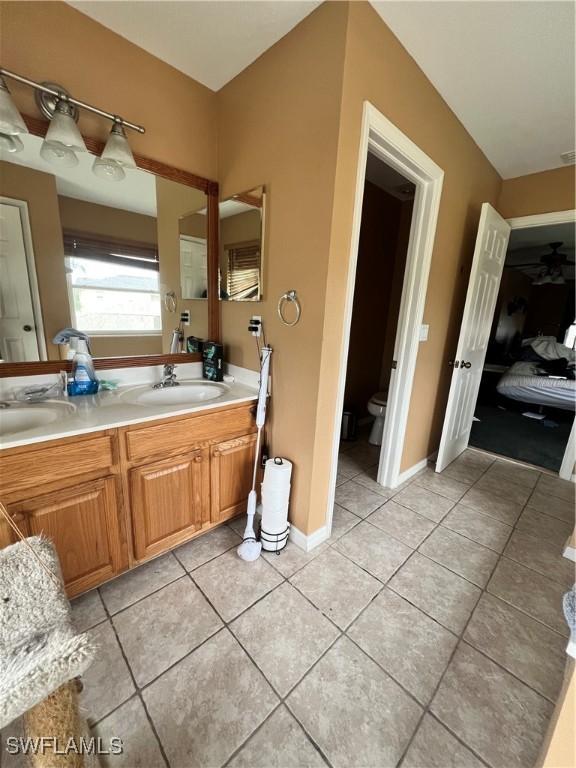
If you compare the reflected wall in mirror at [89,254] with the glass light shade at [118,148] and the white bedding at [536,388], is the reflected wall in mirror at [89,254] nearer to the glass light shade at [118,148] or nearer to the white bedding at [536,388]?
the glass light shade at [118,148]

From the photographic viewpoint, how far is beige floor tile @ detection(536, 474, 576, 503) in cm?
236

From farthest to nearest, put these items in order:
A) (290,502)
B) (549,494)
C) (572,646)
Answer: (549,494) < (290,502) < (572,646)

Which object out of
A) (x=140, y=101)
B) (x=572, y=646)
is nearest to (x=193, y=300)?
(x=140, y=101)

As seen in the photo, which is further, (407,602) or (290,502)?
(290,502)

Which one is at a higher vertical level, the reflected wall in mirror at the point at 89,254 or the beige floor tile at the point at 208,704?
the reflected wall in mirror at the point at 89,254

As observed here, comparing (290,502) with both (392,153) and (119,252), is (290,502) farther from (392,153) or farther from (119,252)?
(392,153)

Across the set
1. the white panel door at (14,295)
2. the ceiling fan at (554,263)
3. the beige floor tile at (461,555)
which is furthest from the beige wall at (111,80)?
the ceiling fan at (554,263)

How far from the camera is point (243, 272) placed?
5.93ft

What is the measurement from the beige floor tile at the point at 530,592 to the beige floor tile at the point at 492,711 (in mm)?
387

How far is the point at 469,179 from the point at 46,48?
→ 2.49 meters

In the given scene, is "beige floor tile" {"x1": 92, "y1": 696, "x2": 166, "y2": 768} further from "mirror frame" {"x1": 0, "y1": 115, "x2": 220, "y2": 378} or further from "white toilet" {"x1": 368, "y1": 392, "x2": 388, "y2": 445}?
"white toilet" {"x1": 368, "y1": 392, "x2": 388, "y2": 445}

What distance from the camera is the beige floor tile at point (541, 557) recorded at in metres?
1.63

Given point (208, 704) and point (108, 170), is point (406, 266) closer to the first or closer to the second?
point (108, 170)

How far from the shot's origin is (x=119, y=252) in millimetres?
1621
